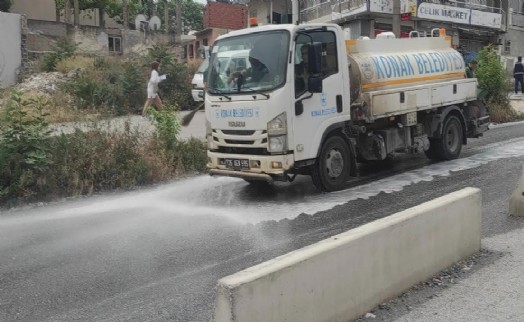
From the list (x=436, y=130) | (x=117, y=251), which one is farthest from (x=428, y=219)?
(x=436, y=130)

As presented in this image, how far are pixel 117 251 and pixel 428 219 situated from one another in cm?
339

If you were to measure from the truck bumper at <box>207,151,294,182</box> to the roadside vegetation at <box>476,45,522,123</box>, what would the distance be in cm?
1159

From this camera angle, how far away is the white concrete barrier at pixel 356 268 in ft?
11.1

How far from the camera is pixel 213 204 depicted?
27.3ft

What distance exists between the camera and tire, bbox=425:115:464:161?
1081 cm

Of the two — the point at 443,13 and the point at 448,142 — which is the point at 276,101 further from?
the point at 443,13

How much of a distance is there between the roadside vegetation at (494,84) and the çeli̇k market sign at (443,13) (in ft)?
38.3

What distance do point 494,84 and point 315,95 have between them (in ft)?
37.9

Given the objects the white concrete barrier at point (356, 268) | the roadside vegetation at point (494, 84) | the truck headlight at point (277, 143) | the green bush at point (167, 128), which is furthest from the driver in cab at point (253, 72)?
the roadside vegetation at point (494, 84)

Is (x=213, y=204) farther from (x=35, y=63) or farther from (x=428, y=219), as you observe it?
(x=35, y=63)

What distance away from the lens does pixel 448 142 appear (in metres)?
11.0

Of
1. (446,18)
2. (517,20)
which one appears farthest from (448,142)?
(517,20)

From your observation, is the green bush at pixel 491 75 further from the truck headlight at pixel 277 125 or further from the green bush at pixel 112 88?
the truck headlight at pixel 277 125

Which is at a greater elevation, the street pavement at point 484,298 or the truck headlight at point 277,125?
the truck headlight at point 277,125
